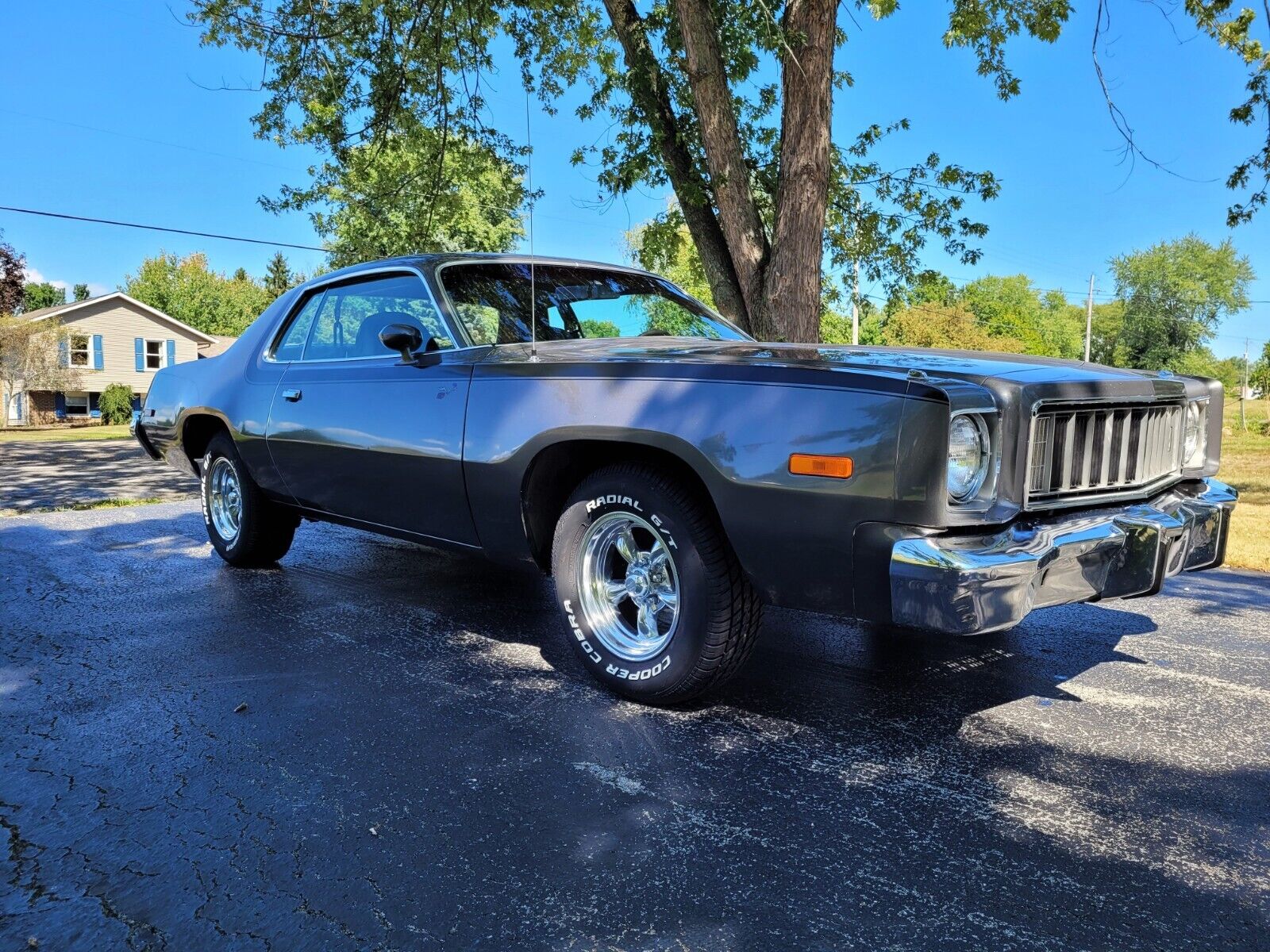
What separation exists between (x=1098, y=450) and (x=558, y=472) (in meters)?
1.92

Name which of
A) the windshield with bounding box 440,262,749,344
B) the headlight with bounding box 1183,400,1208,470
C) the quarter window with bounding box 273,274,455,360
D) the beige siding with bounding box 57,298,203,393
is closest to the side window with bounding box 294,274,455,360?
the quarter window with bounding box 273,274,455,360

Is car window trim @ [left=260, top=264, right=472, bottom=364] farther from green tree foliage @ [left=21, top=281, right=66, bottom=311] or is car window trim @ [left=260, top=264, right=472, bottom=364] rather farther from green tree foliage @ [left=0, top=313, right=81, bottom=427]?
green tree foliage @ [left=21, top=281, right=66, bottom=311]

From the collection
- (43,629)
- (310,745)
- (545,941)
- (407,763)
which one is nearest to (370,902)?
(545,941)

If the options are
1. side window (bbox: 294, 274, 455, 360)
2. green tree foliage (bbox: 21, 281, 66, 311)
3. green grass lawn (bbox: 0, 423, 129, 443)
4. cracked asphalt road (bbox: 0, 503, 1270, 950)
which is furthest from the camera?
green tree foliage (bbox: 21, 281, 66, 311)

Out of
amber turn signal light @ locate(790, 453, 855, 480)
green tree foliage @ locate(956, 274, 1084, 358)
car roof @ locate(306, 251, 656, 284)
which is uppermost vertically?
green tree foliage @ locate(956, 274, 1084, 358)

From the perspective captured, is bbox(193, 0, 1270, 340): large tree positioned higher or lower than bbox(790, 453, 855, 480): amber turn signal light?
higher

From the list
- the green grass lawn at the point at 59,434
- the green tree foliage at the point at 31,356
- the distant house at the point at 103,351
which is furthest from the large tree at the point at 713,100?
the distant house at the point at 103,351

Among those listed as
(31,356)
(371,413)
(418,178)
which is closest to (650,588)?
(371,413)

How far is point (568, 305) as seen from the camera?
4.54m

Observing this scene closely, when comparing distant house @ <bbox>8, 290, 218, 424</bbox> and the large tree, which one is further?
distant house @ <bbox>8, 290, 218, 424</bbox>

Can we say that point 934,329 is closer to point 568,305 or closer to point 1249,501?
point 1249,501

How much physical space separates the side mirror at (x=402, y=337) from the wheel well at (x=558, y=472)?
89 cm

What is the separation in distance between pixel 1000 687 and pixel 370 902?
2.46 metres

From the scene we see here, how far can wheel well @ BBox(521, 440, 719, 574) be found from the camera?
3.35 m
